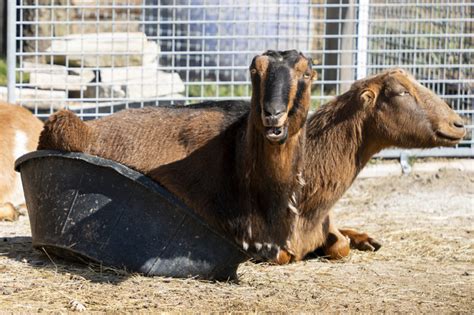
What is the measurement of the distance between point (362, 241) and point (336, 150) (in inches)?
40.3

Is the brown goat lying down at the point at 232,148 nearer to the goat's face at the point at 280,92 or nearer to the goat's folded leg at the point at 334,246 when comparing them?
the goat's face at the point at 280,92

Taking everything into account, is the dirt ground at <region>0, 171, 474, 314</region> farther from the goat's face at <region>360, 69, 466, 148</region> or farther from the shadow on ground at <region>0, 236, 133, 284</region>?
the goat's face at <region>360, 69, 466, 148</region>

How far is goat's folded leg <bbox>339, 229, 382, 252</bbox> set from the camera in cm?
645

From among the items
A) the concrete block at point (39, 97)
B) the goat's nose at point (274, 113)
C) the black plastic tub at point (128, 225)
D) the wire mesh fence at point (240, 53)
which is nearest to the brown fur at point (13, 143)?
the wire mesh fence at point (240, 53)

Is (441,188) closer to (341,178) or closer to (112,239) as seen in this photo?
(341,178)

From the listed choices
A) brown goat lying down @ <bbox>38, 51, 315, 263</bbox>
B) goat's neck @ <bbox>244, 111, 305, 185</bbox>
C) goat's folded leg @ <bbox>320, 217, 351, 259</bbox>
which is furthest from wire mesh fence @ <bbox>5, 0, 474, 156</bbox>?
goat's neck @ <bbox>244, 111, 305, 185</bbox>

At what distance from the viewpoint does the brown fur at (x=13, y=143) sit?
756 centimetres

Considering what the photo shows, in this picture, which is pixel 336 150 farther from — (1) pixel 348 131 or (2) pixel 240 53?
(2) pixel 240 53

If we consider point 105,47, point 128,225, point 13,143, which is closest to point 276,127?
point 128,225

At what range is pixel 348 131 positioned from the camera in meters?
5.71

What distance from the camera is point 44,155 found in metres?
5.31

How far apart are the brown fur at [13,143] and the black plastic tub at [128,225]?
92.7 inches

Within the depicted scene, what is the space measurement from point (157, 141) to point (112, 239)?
64cm

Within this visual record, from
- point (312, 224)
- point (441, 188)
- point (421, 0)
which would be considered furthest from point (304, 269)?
point (421, 0)
